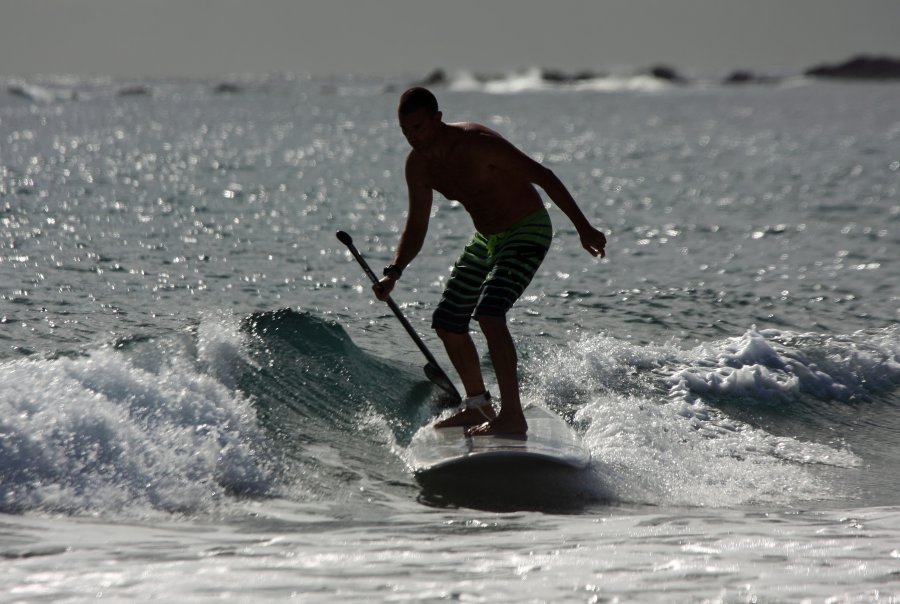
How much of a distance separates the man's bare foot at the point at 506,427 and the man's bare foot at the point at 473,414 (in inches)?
4.9

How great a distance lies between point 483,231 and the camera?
256 inches

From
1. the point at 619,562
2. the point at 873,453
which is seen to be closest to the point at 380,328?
the point at 873,453

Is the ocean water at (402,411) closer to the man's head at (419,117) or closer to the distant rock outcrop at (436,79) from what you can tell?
the man's head at (419,117)

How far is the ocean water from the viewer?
477 cm

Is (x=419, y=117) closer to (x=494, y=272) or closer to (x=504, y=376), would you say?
(x=494, y=272)

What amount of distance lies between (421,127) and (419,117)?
7 cm

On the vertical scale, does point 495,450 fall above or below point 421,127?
below

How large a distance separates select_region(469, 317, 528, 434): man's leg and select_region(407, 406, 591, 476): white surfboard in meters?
0.07

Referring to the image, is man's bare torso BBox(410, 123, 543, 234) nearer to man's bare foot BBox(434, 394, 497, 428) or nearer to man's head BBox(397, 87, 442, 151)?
man's head BBox(397, 87, 442, 151)

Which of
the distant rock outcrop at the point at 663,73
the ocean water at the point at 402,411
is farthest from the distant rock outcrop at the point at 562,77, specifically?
the ocean water at the point at 402,411

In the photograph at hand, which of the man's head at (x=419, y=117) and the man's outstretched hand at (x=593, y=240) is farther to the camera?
the man's outstretched hand at (x=593, y=240)

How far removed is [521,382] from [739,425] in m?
1.49

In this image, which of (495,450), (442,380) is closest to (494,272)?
(495,450)

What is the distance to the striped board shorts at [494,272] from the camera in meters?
6.18
